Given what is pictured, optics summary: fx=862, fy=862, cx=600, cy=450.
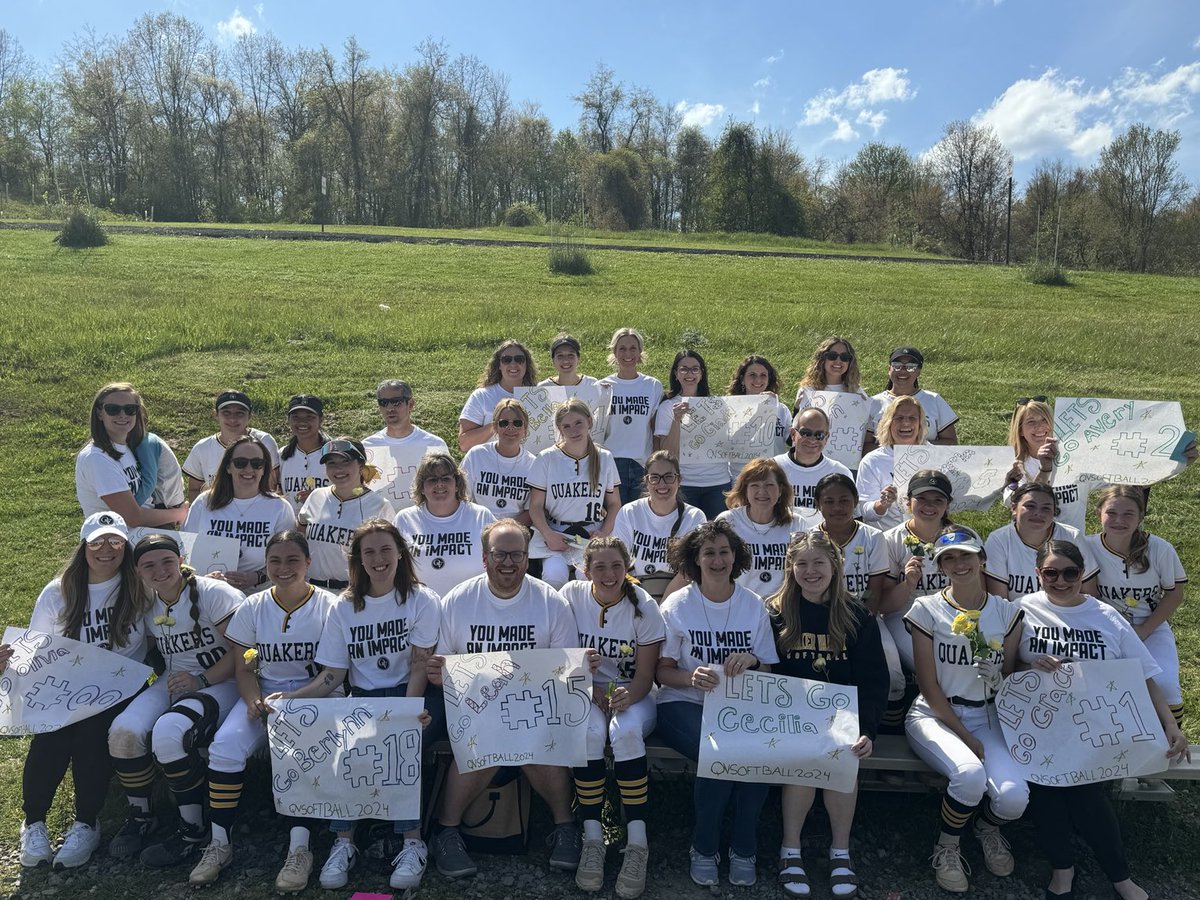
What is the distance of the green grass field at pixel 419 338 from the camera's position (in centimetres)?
1066

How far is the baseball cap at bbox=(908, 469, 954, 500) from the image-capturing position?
5711 mm

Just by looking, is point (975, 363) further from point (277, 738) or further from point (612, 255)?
point (612, 255)

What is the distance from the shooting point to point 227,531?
6.18 metres

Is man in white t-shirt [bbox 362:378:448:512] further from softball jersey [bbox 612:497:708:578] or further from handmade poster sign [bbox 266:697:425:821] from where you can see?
handmade poster sign [bbox 266:697:425:821]

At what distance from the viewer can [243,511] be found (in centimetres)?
622

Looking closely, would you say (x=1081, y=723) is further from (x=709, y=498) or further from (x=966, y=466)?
(x=709, y=498)

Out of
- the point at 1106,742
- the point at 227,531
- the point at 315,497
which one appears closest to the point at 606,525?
the point at 315,497

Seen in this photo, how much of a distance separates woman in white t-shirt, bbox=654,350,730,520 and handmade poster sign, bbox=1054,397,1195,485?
9.11 ft

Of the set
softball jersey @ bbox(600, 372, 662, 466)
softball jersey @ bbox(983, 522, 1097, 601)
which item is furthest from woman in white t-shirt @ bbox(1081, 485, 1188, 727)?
softball jersey @ bbox(600, 372, 662, 466)

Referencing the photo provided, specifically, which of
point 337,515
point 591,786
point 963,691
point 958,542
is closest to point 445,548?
point 337,515

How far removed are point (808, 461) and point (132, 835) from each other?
510 centimetres

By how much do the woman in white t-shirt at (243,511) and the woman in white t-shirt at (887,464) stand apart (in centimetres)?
440

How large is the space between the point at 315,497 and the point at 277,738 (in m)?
2.04

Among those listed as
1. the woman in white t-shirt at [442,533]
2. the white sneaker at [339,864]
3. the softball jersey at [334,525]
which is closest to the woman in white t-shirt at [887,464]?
the woman in white t-shirt at [442,533]
